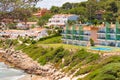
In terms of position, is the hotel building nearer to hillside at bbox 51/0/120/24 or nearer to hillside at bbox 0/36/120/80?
hillside at bbox 0/36/120/80

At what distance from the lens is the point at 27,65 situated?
52.4 metres

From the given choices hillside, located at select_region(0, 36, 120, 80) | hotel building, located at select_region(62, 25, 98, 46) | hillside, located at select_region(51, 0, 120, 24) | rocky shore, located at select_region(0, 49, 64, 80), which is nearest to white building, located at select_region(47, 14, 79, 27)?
hillside, located at select_region(51, 0, 120, 24)

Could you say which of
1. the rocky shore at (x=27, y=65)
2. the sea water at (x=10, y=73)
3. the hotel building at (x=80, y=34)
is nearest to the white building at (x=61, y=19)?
the rocky shore at (x=27, y=65)

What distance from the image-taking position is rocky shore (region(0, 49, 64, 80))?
42.3 meters

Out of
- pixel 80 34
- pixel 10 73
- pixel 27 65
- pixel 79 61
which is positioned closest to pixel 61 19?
pixel 80 34

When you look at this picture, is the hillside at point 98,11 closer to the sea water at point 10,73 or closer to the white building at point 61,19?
the white building at point 61,19

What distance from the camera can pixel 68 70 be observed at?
4025 centimetres

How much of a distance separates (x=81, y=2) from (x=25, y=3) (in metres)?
77.7

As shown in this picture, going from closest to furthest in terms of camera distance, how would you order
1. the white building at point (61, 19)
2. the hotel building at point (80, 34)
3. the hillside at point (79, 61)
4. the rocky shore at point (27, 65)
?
the hillside at point (79, 61) → the rocky shore at point (27, 65) → the hotel building at point (80, 34) → the white building at point (61, 19)

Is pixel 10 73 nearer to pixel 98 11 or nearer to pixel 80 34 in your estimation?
pixel 80 34

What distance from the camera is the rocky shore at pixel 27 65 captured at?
42.3 meters

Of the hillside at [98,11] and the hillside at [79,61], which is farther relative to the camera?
the hillside at [98,11]

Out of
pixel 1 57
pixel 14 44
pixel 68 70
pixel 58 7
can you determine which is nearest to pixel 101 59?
pixel 68 70

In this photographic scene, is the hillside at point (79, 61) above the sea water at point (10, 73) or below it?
above
